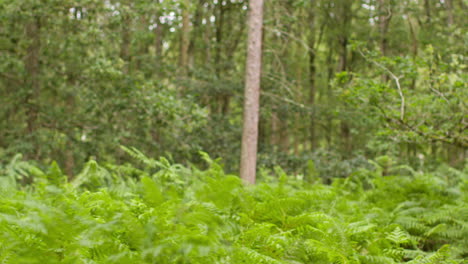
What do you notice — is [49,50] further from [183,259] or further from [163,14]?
[183,259]

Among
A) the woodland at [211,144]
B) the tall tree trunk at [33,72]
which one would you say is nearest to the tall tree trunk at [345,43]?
the woodland at [211,144]

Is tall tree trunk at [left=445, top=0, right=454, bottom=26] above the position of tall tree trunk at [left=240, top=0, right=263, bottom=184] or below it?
above

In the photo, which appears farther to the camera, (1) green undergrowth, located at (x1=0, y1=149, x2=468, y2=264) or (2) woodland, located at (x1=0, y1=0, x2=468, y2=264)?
(2) woodland, located at (x1=0, y1=0, x2=468, y2=264)

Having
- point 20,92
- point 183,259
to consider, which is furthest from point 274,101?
point 183,259

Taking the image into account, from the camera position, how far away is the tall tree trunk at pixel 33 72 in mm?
13023

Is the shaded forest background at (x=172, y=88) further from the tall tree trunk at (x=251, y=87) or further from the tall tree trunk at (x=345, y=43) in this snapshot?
the tall tree trunk at (x=251, y=87)

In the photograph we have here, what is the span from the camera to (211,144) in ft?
50.6

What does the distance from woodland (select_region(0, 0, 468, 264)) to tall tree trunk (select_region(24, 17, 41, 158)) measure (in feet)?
0.20

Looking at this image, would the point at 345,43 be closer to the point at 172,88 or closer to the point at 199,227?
the point at 172,88

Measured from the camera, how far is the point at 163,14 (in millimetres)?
10953

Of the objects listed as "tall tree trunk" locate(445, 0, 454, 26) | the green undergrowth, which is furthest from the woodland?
"tall tree trunk" locate(445, 0, 454, 26)

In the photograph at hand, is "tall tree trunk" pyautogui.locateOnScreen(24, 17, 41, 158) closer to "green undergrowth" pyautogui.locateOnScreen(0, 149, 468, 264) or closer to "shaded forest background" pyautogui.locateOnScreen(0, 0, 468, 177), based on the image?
"shaded forest background" pyautogui.locateOnScreen(0, 0, 468, 177)

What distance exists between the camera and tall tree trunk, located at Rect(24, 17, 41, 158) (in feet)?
42.7

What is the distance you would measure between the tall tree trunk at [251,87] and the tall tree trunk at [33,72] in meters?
6.21
